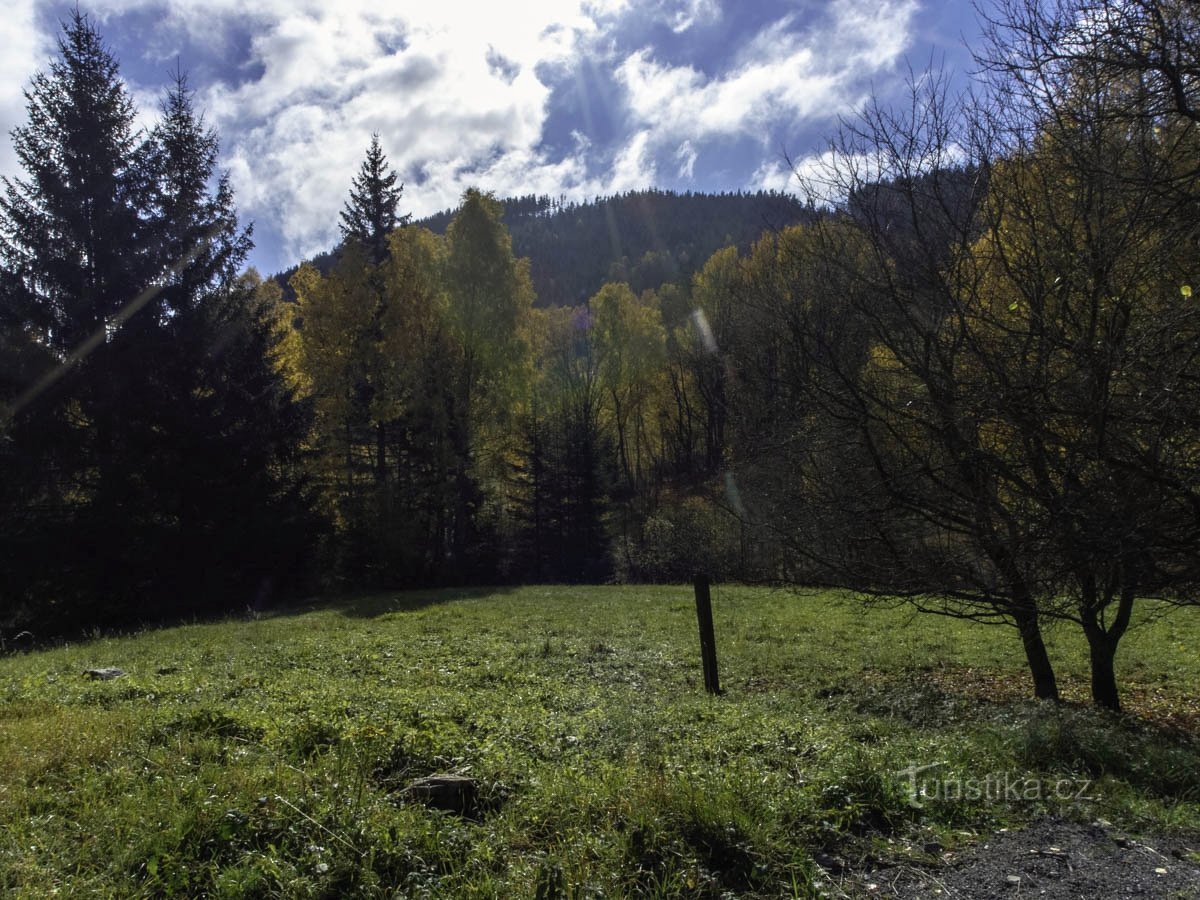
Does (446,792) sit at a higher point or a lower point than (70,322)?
lower

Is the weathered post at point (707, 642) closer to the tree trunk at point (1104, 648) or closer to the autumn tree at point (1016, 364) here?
the autumn tree at point (1016, 364)

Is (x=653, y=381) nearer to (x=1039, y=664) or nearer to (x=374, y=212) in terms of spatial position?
(x=374, y=212)

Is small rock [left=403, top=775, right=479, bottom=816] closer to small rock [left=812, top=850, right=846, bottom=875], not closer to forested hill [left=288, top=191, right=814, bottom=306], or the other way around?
small rock [left=812, top=850, right=846, bottom=875]

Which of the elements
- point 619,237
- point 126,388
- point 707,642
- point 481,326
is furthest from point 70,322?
point 619,237

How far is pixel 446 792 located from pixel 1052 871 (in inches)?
121

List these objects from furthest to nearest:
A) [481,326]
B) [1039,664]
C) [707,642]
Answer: [481,326]
[707,642]
[1039,664]

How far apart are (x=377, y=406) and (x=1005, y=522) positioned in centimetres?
1931

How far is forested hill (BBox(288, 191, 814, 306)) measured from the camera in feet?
313

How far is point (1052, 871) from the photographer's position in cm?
306

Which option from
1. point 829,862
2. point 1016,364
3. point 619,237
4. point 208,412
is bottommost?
point 829,862

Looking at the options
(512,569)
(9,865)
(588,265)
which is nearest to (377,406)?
(512,569)

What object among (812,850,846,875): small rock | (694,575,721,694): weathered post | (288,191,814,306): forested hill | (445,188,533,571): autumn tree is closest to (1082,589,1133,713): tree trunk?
(694,575,721,694): weathered post

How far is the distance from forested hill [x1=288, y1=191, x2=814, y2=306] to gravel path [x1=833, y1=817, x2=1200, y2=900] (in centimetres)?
7526
